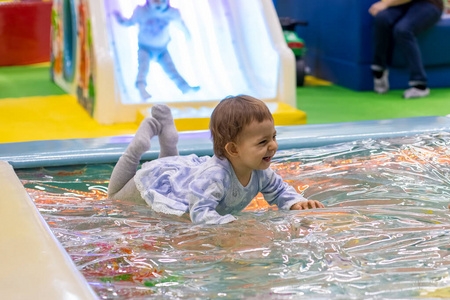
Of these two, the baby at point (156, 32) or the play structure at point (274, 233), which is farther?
the baby at point (156, 32)

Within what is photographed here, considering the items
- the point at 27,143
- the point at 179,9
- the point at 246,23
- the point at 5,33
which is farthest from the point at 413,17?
the point at 5,33

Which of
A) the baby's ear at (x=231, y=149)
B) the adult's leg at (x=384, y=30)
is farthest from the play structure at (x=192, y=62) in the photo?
the baby's ear at (x=231, y=149)

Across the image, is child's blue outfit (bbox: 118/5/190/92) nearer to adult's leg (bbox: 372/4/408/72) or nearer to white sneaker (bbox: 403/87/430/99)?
adult's leg (bbox: 372/4/408/72)

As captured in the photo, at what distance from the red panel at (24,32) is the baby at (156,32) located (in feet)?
8.85

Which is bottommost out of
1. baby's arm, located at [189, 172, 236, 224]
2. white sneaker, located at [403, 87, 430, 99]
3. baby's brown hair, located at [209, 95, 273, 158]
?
white sneaker, located at [403, 87, 430, 99]

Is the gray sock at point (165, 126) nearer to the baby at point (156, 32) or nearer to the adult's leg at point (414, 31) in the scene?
the baby at point (156, 32)

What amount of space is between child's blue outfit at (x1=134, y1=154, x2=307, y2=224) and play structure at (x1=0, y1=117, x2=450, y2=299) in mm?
65

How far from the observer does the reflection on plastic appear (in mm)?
1093

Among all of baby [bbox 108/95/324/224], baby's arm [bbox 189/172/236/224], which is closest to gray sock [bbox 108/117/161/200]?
baby [bbox 108/95/324/224]

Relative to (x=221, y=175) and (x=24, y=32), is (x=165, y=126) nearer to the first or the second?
(x=221, y=175)

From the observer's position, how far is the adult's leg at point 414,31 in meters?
4.17

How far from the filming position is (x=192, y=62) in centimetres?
372

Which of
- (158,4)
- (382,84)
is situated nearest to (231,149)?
(158,4)

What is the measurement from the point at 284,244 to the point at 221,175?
0.32 metres
